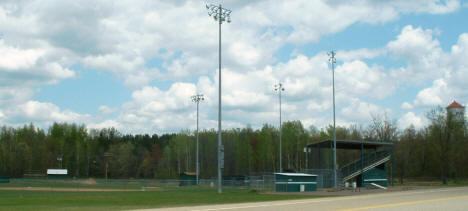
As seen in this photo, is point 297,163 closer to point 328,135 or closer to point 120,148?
point 328,135

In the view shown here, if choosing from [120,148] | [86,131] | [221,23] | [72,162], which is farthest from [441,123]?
[86,131]

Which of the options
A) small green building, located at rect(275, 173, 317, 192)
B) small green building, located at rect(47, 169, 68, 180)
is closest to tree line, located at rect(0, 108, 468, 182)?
small green building, located at rect(47, 169, 68, 180)

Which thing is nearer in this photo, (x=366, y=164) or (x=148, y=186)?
(x=366, y=164)

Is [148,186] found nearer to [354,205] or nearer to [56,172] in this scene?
[56,172]

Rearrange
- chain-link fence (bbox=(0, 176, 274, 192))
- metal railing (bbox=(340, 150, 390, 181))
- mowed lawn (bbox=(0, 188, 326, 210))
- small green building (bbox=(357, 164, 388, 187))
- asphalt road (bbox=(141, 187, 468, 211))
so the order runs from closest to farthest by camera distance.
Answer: asphalt road (bbox=(141, 187, 468, 211)), mowed lawn (bbox=(0, 188, 326, 210)), small green building (bbox=(357, 164, 388, 187)), metal railing (bbox=(340, 150, 390, 181)), chain-link fence (bbox=(0, 176, 274, 192))

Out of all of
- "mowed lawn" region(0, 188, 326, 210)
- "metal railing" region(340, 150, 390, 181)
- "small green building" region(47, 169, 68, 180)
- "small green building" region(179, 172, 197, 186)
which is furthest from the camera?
"small green building" region(47, 169, 68, 180)

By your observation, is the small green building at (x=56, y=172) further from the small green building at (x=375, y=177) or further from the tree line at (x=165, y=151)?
the small green building at (x=375, y=177)

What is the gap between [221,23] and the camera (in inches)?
1655

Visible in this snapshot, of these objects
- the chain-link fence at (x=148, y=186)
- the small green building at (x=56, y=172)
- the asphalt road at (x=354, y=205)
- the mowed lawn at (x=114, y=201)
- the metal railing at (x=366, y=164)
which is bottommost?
the chain-link fence at (x=148, y=186)

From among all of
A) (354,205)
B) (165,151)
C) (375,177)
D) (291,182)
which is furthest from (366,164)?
(165,151)

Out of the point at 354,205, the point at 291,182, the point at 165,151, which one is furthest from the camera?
the point at 165,151

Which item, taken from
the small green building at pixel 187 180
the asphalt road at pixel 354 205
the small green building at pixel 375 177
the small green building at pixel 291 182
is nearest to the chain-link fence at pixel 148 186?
the small green building at pixel 187 180

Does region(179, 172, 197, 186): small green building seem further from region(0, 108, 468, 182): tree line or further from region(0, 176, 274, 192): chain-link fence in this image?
region(0, 108, 468, 182): tree line

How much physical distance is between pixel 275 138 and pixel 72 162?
54.8 meters
